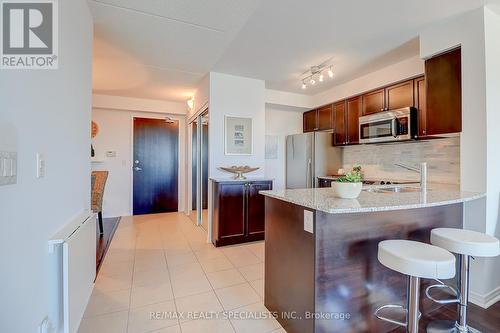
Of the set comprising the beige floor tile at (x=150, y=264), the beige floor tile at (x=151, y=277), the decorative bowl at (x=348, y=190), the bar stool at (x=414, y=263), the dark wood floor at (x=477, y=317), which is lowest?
the dark wood floor at (x=477, y=317)

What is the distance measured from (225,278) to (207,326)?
0.71 metres

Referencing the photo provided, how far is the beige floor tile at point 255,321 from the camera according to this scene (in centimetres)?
170

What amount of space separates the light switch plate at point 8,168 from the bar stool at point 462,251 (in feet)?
7.66

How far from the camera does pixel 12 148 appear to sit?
91 cm

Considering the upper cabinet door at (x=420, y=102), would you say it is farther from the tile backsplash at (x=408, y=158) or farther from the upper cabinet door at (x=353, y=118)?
the upper cabinet door at (x=353, y=118)

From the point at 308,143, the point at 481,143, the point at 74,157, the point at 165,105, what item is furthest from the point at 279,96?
the point at 74,157

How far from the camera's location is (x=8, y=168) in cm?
88

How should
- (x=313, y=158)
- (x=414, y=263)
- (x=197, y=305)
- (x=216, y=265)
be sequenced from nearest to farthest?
(x=414, y=263)
(x=197, y=305)
(x=216, y=265)
(x=313, y=158)

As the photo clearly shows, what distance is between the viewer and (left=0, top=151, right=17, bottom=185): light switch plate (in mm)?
832

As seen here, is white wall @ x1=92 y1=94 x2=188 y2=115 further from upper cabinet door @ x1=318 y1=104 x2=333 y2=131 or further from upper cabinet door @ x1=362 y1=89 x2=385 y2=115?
upper cabinet door @ x1=362 y1=89 x2=385 y2=115

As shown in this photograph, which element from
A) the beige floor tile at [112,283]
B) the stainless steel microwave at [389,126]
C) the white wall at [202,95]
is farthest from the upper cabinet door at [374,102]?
the beige floor tile at [112,283]

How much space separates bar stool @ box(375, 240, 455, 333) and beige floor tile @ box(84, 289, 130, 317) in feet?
6.57

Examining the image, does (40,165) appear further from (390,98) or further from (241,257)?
(390,98)

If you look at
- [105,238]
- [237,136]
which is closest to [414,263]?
[237,136]
